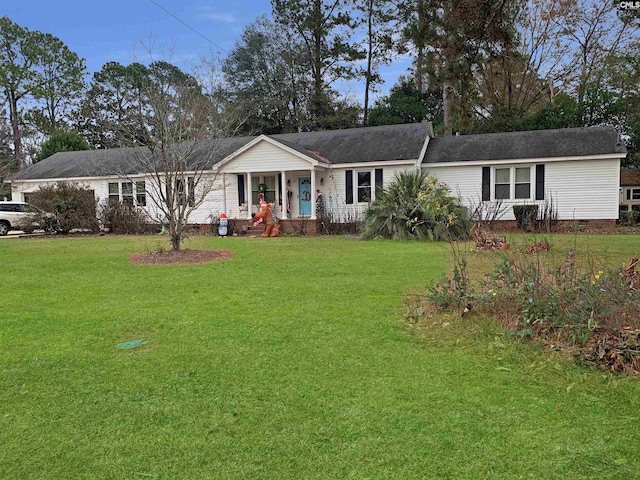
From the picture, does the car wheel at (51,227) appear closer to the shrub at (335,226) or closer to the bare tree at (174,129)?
the bare tree at (174,129)

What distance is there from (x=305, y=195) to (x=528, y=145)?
9.47 meters

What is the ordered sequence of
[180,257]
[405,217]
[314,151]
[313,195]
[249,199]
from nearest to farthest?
[180,257], [405,217], [313,195], [249,199], [314,151]

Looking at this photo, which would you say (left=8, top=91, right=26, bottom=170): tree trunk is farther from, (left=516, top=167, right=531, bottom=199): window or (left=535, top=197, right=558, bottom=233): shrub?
(left=535, top=197, right=558, bottom=233): shrub

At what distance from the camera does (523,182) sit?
60.3ft

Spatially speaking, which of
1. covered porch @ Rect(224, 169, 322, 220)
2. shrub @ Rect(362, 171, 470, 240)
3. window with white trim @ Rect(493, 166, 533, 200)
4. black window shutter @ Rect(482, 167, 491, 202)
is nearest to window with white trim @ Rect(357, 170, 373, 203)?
covered porch @ Rect(224, 169, 322, 220)

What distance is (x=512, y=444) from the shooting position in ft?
9.19

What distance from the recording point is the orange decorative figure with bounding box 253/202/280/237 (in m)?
17.3

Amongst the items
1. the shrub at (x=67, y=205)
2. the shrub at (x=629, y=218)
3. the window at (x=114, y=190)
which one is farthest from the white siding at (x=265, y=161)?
the shrub at (x=629, y=218)

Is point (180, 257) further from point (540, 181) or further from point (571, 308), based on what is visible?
point (540, 181)

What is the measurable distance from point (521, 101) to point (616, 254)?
945 inches

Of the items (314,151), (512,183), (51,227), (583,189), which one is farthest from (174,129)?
(583,189)

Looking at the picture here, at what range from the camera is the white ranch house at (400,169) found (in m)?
17.7

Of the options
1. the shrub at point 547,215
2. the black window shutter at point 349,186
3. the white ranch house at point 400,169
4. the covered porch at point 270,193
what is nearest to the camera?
the shrub at point 547,215

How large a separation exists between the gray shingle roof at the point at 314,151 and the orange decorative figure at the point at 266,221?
278cm
